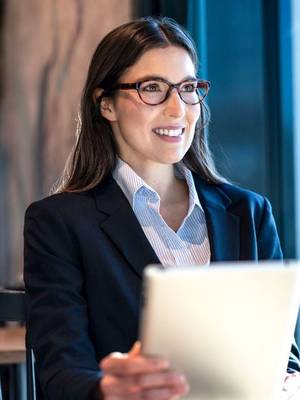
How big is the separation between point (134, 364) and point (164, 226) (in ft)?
2.32

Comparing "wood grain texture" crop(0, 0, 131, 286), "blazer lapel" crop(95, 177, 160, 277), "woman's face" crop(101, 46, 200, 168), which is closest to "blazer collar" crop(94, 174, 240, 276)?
"blazer lapel" crop(95, 177, 160, 277)

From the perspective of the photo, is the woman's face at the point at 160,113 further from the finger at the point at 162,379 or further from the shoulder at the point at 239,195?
the finger at the point at 162,379

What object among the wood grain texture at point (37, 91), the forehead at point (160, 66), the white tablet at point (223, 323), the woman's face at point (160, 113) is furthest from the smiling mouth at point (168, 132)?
the wood grain texture at point (37, 91)

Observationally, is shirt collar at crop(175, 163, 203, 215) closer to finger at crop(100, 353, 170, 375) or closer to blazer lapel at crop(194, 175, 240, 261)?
blazer lapel at crop(194, 175, 240, 261)

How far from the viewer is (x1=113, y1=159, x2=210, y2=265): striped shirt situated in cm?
197

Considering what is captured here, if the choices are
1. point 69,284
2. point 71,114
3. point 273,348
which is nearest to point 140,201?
point 69,284

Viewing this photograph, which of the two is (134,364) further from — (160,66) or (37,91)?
(37,91)

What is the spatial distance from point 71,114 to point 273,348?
377 cm

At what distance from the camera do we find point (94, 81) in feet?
6.74

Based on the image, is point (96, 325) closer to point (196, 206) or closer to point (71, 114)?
point (196, 206)

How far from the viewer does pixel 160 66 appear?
197cm

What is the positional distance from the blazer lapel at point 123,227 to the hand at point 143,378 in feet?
1.77

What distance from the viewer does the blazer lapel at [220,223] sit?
2.00 meters

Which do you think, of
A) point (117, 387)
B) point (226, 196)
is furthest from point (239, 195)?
point (117, 387)
